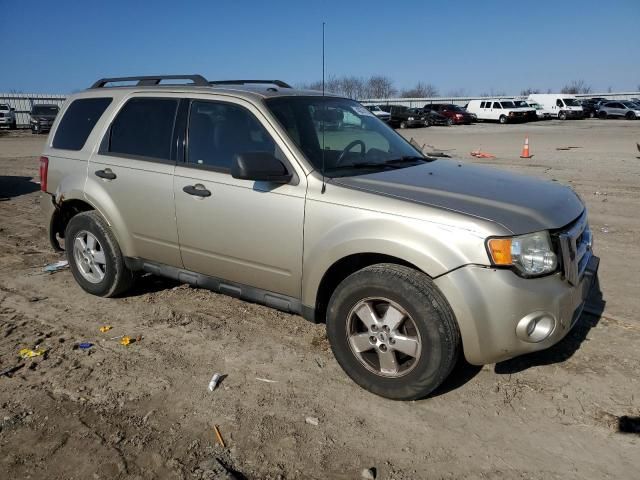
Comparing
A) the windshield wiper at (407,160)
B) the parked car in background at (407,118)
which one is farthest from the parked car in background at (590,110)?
the windshield wiper at (407,160)

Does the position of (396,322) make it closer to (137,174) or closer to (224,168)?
(224,168)

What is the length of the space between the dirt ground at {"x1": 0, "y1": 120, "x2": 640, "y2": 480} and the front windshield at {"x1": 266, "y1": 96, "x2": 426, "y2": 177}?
56.7 inches

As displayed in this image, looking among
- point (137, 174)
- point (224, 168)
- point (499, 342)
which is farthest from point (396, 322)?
point (137, 174)

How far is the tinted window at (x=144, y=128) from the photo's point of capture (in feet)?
14.4

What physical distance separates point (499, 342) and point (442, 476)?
789 mm

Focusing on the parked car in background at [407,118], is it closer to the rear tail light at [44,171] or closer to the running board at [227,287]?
the rear tail light at [44,171]

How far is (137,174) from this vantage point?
443cm

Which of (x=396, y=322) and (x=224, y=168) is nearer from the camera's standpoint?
(x=396, y=322)

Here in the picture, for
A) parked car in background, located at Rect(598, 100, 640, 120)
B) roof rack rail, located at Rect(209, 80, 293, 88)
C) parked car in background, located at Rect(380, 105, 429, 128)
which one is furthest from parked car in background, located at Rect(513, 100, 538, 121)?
roof rack rail, located at Rect(209, 80, 293, 88)

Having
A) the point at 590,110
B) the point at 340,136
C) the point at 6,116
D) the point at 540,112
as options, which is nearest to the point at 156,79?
the point at 340,136

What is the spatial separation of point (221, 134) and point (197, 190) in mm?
472

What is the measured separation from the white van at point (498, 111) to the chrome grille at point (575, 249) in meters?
A: 42.0

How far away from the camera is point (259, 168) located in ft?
11.2

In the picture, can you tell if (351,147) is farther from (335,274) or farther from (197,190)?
(197,190)
